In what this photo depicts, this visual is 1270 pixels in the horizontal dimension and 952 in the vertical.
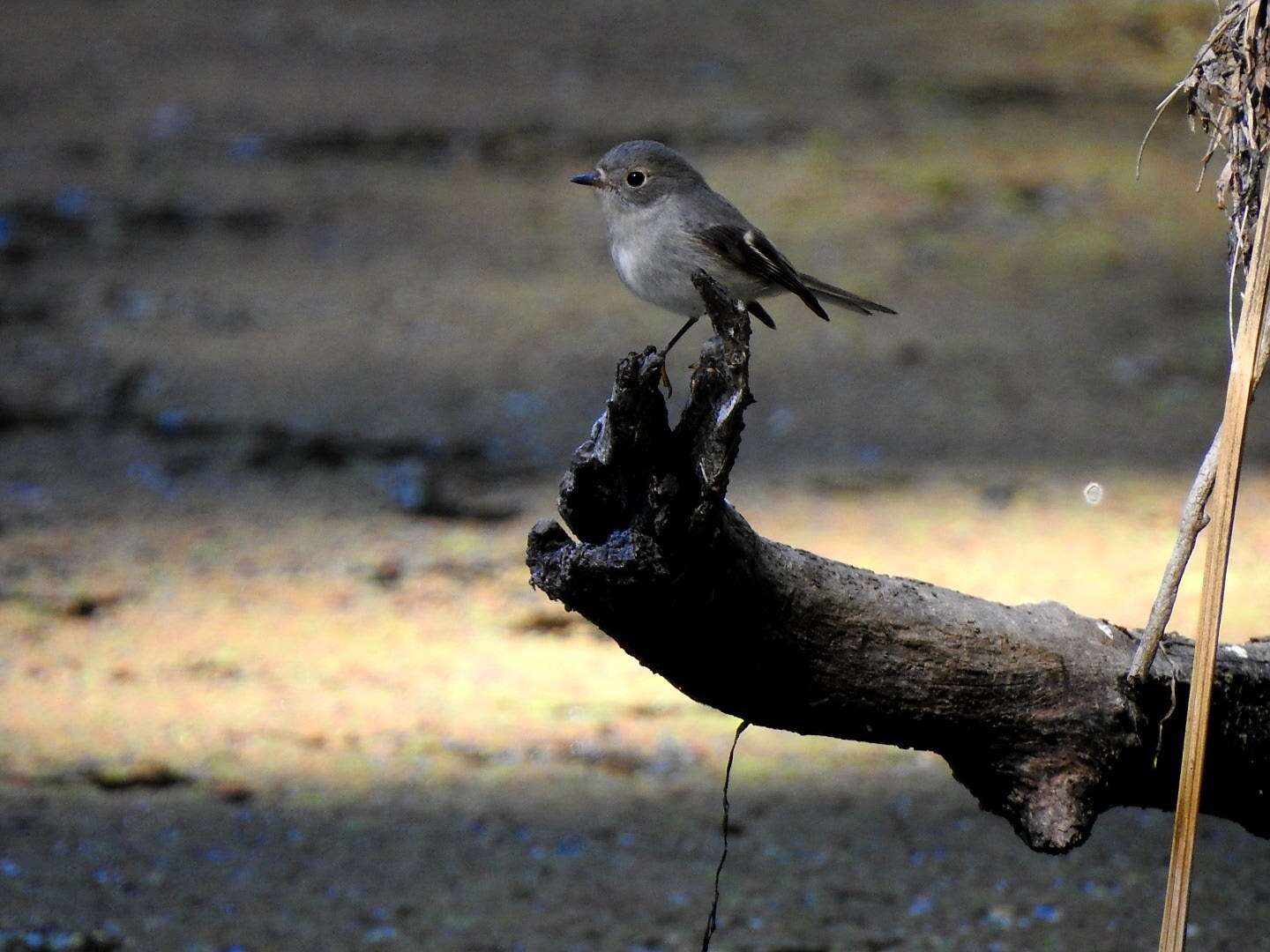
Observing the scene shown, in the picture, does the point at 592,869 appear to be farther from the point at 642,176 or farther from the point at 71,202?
the point at 71,202

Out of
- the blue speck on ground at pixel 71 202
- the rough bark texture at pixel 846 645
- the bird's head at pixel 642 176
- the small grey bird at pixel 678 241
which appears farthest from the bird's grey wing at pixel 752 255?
the blue speck on ground at pixel 71 202

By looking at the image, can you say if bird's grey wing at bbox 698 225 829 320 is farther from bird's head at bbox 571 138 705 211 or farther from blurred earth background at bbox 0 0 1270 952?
blurred earth background at bbox 0 0 1270 952

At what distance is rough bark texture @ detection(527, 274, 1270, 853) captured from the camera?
6.03ft

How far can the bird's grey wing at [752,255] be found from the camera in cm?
269

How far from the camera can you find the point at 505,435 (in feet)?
17.4

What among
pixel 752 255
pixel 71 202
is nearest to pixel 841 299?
pixel 752 255

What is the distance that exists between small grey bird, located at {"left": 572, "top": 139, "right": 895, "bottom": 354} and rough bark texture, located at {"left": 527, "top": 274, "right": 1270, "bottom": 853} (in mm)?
685

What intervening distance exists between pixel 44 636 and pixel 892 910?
2031mm

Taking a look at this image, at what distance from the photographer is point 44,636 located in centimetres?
393

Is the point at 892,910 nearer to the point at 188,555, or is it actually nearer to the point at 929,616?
the point at 929,616

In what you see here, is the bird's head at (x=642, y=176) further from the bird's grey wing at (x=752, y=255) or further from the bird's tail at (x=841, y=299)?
the bird's tail at (x=841, y=299)

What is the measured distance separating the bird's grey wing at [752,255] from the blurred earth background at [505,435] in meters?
1.04

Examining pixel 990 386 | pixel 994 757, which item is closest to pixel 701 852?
pixel 994 757

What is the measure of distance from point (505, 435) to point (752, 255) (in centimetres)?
264
